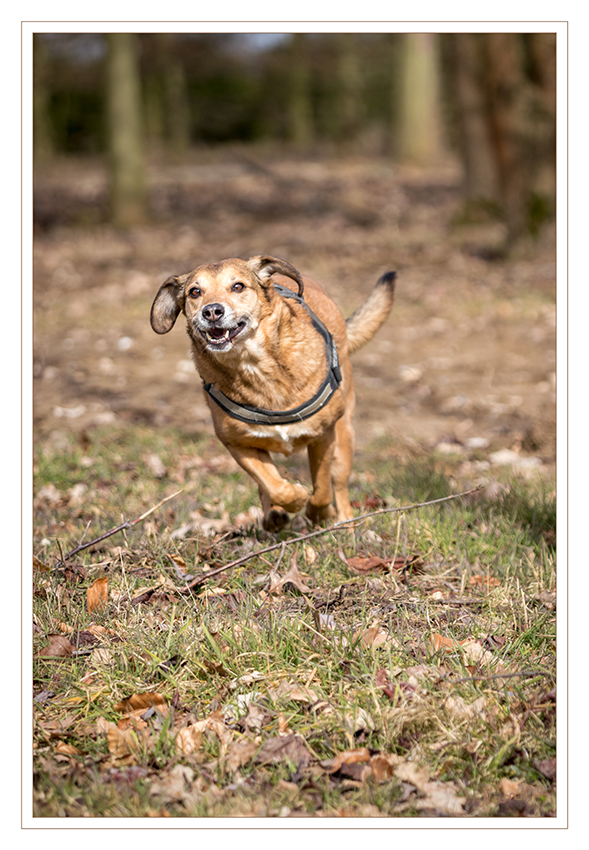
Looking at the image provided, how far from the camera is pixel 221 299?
361 centimetres

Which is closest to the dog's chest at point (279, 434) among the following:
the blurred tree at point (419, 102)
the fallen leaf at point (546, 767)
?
the fallen leaf at point (546, 767)

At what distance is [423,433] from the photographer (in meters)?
6.44

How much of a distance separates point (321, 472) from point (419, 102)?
2390cm

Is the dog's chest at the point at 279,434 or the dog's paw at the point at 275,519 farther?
the dog's paw at the point at 275,519

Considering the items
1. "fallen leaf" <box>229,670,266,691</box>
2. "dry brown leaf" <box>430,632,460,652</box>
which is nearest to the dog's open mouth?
"fallen leaf" <box>229,670,266,691</box>

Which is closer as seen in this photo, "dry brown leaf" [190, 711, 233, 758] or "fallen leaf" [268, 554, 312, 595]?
"dry brown leaf" [190, 711, 233, 758]

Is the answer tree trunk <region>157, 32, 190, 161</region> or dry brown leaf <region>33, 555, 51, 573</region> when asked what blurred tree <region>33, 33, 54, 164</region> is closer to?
tree trunk <region>157, 32, 190, 161</region>

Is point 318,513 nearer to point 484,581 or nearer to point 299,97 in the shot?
point 484,581

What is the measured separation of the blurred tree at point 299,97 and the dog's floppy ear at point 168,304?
30.7 meters

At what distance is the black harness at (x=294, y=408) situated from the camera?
380 centimetres

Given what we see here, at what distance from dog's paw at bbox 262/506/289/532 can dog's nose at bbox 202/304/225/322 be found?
1066 mm

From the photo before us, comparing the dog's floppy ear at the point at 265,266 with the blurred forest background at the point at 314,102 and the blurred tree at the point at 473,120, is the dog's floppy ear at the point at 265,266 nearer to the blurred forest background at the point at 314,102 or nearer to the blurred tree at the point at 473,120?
the blurred forest background at the point at 314,102

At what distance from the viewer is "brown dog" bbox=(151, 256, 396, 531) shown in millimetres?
3658
